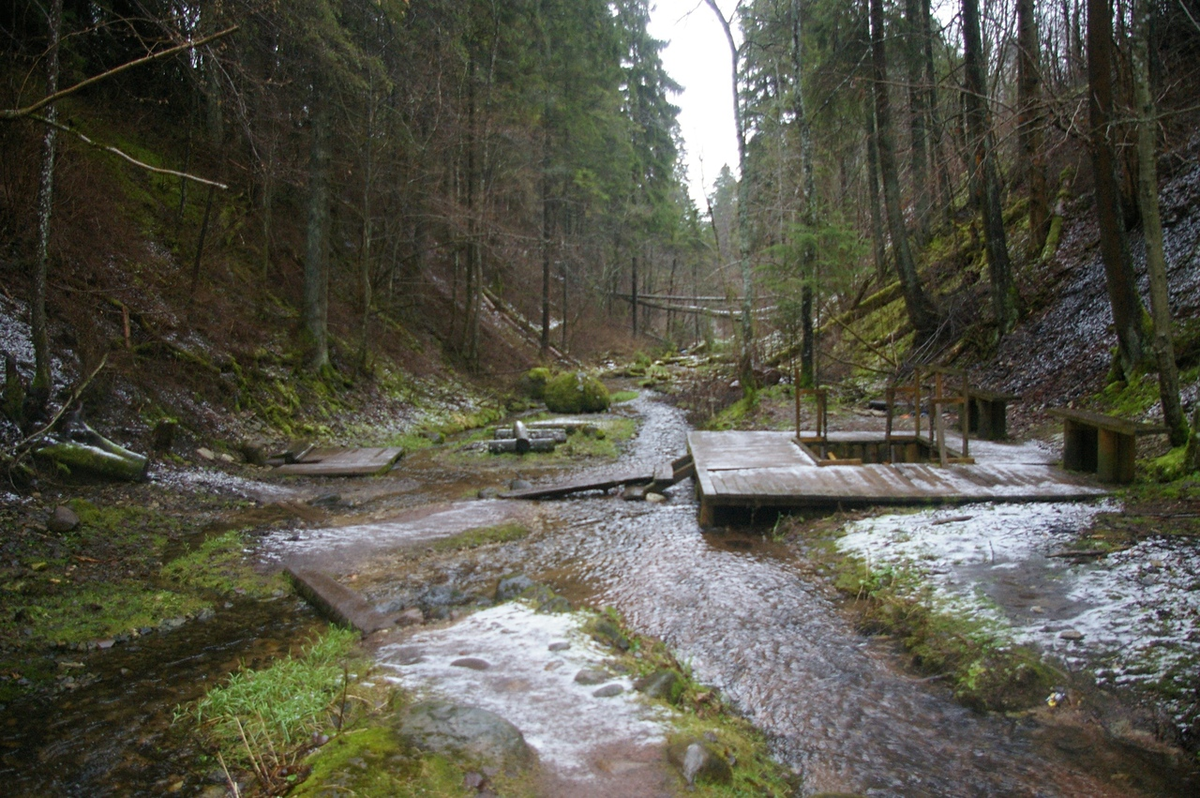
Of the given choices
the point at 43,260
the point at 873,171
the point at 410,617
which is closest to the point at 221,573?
the point at 410,617

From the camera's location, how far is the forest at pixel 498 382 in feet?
12.7

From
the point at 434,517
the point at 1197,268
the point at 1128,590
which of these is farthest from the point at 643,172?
the point at 1128,590

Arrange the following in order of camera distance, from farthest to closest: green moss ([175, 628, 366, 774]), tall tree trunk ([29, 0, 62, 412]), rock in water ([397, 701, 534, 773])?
tall tree trunk ([29, 0, 62, 412])
green moss ([175, 628, 366, 774])
rock in water ([397, 701, 534, 773])

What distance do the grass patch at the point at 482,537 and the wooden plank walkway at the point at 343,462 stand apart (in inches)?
153

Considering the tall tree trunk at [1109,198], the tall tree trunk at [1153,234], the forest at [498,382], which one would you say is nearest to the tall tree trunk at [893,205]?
the forest at [498,382]

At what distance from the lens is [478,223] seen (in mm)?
Answer: 18828

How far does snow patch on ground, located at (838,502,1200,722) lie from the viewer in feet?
13.9

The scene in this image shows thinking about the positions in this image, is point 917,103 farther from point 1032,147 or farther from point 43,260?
point 43,260

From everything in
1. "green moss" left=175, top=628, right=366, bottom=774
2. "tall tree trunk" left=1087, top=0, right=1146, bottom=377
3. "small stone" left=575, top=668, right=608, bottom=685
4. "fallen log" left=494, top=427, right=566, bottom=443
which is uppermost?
"tall tree trunk" left=1087, top=0, right=1146, bottom=377

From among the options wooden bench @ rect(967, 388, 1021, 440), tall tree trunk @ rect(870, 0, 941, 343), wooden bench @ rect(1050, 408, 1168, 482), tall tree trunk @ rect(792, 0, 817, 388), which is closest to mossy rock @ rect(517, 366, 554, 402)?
tall tree trunk @ rect(792, 0, 817, 388)

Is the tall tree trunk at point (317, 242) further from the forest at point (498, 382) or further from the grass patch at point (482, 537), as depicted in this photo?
the grass patch at point (482, 537)

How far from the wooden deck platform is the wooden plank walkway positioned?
5.48m

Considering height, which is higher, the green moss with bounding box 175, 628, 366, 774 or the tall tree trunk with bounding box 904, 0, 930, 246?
the tall tree trunk with bounding box 904, 0, 930, 246

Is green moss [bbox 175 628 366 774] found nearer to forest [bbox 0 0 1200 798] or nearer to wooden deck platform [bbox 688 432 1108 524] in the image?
forest [bbox 0 0 1200 798]
